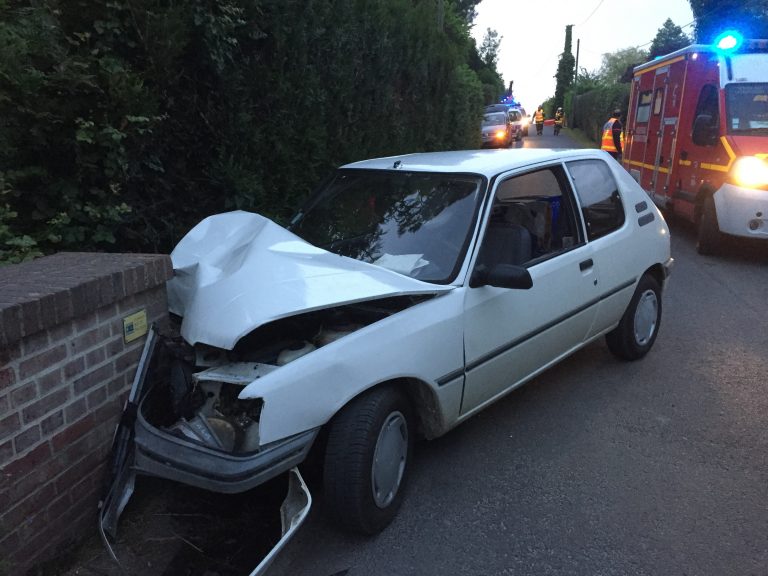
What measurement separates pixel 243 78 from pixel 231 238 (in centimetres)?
215

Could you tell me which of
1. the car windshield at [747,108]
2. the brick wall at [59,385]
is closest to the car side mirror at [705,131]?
the car windshield at [747,108]

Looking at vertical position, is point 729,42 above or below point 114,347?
above

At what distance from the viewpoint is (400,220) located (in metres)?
3.63

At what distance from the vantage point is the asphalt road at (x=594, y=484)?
274 cm

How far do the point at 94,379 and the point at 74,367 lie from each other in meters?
0.14

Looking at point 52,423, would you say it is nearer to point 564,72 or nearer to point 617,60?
point 617,60

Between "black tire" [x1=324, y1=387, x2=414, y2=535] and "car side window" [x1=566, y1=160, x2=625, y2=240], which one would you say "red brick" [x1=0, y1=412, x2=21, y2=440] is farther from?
"car side window" [x1=566, y1=160, x2=625, y2=240]

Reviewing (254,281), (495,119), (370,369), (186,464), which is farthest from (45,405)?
(495,119)

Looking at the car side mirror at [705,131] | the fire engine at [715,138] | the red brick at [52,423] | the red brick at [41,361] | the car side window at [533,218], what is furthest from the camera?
the car side mirror at [705,131]

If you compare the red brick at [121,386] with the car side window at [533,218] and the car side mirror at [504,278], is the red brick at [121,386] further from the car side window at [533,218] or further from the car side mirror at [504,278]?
the car side window at [533,218]

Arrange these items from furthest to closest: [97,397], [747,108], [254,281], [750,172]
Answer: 1. [747,108]
2. [750,172]
3. [254,281]
4. [97,397]

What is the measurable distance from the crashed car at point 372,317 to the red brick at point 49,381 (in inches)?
13.7

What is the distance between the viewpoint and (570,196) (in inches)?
162

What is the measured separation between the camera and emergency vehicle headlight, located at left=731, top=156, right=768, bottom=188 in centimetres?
755
